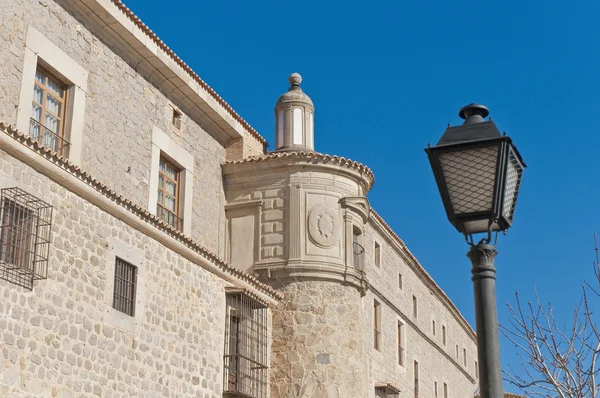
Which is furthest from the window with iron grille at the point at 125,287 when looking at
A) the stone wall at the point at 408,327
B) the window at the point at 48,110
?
the stone wall at the point at 408,327

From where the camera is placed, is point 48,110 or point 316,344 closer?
point 48,110

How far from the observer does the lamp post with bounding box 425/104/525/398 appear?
507cm

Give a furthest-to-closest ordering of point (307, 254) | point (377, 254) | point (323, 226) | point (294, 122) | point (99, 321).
A: point (377, 254)
point (294, 122)
point (323, 226)
point (307, 254)
point (99, 321)

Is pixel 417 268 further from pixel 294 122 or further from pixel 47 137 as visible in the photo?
pixel 47 137

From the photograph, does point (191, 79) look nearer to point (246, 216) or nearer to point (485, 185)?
point (246, 216)

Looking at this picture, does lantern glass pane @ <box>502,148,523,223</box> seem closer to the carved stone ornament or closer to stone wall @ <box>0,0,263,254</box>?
stone wall @ <box>0,0,263,254</box>

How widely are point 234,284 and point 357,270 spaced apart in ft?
13.2

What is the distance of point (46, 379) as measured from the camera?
464 inches

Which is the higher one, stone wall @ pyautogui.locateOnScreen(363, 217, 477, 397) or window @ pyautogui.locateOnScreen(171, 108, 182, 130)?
window @ pyautogui.locateOnScreen(171, 108, 182, 130)

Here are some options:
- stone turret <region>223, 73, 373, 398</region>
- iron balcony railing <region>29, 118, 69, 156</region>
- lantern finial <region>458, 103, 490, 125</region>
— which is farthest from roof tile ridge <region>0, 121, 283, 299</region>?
lantern finial <region>458, 103, 490, 125</region>

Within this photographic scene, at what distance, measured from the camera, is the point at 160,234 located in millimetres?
14867

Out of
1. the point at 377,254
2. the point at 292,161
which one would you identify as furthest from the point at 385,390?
the point at 292,161

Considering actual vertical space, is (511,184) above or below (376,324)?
below

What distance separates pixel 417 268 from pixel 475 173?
969 inches
